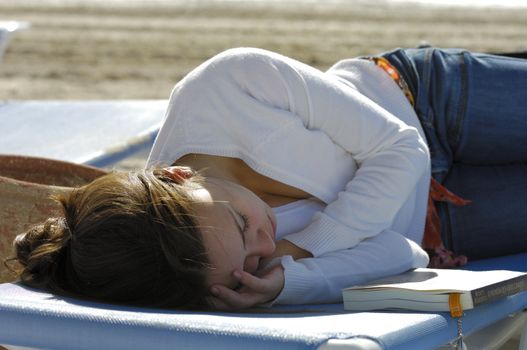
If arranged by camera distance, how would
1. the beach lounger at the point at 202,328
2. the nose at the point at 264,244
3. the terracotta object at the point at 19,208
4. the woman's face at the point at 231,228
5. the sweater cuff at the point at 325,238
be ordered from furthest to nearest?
the terracotta object at the point at 19,208, the sweater cuff at the point at 325,238, the nose at the point at 264,244, the woman's face at the point at 231,228, the beach lounger at the point at 202,328

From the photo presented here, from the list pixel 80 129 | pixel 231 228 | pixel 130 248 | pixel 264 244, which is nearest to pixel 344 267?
pixel 264 244

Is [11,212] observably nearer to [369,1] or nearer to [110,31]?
[110,31]

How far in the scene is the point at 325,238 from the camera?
2.20m

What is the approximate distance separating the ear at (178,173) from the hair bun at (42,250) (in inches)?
9.1

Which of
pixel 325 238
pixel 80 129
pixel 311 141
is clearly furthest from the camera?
pixel 80 129

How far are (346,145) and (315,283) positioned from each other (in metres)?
0.40

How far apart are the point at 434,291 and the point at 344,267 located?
13.2 inches

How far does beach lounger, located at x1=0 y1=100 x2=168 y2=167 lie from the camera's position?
3729 mm

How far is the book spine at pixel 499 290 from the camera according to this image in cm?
185

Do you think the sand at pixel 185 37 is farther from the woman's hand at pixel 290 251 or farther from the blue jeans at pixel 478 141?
the woman's hand at pixel 290 251

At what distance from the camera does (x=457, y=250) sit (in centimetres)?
267

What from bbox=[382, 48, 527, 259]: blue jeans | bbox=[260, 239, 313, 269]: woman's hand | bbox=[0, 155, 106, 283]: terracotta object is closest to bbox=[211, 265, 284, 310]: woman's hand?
bbox=[260, 239, 313, 269]: woman's hand

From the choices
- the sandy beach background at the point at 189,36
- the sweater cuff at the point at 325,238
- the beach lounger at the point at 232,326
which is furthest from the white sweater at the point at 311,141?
the sandy beach background at the point at 189,36

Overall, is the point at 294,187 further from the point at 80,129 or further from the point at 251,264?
the point at 80,129
